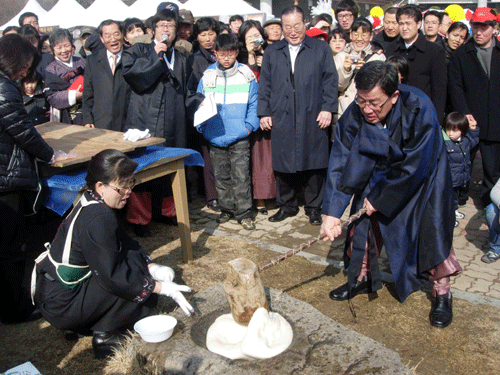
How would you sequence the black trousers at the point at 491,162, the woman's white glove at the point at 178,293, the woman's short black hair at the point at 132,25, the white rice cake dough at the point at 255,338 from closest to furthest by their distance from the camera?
the white rice cake dough at the point at 255,338, the woman's white glove at the point at 178,293, the black trousers at the point at 491,162, the woman's short black hair at the point at 132,25

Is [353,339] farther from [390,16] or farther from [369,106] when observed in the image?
[390,16]

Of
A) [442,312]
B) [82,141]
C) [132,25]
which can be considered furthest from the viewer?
[132,25]

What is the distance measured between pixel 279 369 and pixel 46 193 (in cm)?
236

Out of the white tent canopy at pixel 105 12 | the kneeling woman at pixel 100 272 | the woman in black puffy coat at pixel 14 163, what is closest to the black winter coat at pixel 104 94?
the woman in black puffy coat at pixel 14 163

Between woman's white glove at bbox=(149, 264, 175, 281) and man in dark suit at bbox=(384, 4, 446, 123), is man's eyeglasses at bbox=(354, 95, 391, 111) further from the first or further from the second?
man in dark suit at bbox=(384, 4, 446, 123)

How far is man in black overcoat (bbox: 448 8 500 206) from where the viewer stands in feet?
17.2

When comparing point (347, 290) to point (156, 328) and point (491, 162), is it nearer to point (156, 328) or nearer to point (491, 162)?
point (156, 328)

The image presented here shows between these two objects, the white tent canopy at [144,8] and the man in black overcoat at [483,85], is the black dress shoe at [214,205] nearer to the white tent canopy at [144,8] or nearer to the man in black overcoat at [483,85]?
the man in black overcoat at [483,85]

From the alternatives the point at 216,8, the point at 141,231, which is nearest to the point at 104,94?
the point at 141,231

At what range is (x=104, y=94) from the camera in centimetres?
508

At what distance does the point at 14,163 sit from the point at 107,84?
1928 millimetres

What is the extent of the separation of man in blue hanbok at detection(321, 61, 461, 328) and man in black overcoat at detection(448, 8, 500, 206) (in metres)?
2.55

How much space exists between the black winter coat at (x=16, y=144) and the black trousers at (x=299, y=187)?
271 cm

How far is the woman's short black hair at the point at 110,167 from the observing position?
2941mm
